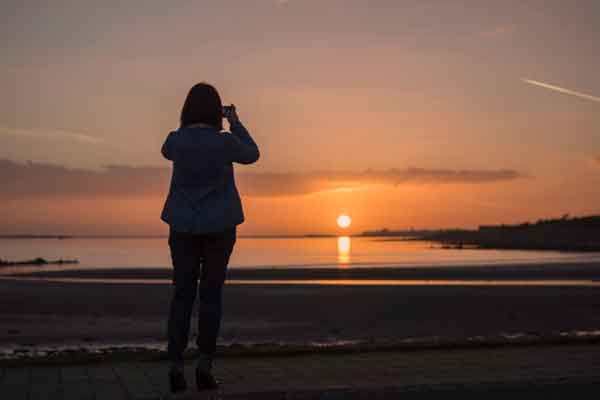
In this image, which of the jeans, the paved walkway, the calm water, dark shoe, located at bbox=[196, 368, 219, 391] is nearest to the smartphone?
the jeans

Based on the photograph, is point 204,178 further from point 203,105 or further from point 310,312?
point 310,312

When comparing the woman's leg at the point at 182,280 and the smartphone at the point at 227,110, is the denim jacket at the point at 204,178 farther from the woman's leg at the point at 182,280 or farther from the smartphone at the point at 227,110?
the smartphone at the point at 227,110

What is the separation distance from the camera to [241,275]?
40625 millimetres

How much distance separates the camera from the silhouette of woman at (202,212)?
6.21 m

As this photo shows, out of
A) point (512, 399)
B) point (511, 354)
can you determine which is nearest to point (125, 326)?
point (511, 354)

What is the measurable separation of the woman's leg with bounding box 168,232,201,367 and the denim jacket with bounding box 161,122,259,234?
13 centimetres

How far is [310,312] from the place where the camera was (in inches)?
832

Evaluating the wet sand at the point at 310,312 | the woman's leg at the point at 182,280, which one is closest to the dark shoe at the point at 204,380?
the woman's leg at the point at 182,280

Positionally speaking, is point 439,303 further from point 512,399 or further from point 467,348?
point 512,399

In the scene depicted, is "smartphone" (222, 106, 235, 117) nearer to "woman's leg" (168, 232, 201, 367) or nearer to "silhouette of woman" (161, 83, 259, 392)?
"silhouette of woman" (161, 83, 259, 392)

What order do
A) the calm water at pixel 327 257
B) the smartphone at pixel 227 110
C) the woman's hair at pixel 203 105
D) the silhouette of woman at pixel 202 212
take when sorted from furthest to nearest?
the calm water at pixel 327 257 < the smartphone at pixel 227 110 < the woman's hair at pixel 203 105 < the silhouette of woman at pixel 202 212

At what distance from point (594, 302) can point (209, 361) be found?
66.2ft

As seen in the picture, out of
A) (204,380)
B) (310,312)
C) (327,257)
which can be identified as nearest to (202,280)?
(204,380)

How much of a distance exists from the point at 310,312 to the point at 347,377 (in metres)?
14.6
